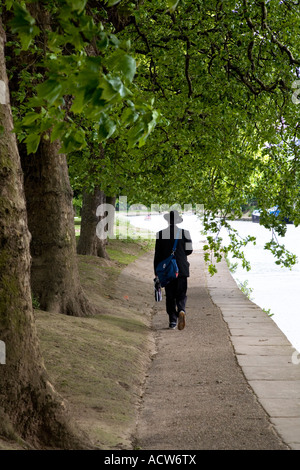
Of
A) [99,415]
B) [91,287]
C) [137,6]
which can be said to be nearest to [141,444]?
[99,415]

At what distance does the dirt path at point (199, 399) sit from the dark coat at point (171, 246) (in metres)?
1.13

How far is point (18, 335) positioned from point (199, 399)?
284 centimetres

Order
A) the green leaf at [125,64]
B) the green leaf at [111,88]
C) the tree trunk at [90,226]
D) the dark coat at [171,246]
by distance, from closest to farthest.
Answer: the green leaf at [111,88] → the green leaf at [125,64] → the dark coat at [171,246] → the tree trunk at [90,226]

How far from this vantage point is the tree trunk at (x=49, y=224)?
10703mm

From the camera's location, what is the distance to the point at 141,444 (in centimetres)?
578

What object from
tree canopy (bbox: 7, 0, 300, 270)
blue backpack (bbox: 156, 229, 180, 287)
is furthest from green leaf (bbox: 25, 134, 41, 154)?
blue backpack (bbox: 156, 229, 180, 287)

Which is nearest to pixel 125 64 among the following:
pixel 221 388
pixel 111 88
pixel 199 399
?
pixel 111 88

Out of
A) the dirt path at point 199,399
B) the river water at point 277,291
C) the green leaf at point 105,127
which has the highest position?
the green leaf at point 105,127

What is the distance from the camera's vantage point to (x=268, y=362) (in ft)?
29.5

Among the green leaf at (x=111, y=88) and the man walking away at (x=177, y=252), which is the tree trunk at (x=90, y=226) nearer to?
the man walking away at (x=177, y=252)

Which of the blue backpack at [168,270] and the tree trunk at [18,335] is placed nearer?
the tree trunk at [18,335]

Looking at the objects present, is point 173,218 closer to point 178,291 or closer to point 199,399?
point 178,291

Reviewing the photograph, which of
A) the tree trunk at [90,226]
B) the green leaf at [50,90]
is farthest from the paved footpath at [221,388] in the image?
the tree trunk at [90,226]

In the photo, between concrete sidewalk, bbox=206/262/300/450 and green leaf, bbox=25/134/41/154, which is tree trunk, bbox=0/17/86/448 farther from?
concrete sidewalk, bbox=206/262/300/450
